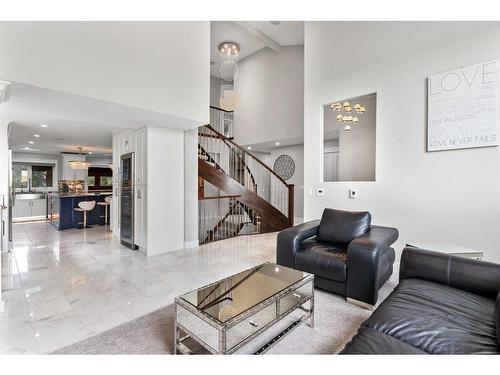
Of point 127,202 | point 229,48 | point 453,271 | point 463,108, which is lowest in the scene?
point 453,271

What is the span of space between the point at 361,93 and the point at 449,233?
7.78 feet

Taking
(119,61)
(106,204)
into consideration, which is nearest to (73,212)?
(106,204)

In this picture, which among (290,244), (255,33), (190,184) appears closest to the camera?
(290,244)

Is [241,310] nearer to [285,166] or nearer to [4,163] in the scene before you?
[4,163]

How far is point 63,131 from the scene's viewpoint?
5.68 meters

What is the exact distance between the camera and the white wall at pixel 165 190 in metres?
4.25

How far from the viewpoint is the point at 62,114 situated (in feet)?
11.8

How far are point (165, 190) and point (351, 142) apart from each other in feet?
13.5

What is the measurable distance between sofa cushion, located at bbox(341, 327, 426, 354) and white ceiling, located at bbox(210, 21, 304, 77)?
7.15 m

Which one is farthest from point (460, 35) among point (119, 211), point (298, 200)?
point (119, 211)

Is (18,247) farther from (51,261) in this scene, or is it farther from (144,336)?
(144,336)

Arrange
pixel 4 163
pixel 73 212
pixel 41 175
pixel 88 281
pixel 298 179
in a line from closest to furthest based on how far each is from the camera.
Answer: pixel 88 281 < pixel 4 163 < pixel 73 212 < pixel 298 179 < pixel 41 175

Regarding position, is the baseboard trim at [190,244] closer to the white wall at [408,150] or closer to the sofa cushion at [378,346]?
the white wall at [408,150]

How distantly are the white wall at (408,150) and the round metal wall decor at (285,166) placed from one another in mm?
3866
